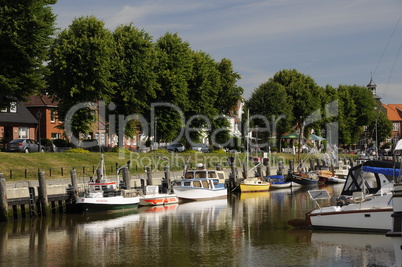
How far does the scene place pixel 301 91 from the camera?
10631 cm

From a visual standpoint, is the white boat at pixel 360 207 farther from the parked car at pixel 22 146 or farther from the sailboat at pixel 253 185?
the parked car at pixel 22 146

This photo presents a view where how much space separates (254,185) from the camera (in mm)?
60875

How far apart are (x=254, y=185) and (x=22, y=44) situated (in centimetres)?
2708

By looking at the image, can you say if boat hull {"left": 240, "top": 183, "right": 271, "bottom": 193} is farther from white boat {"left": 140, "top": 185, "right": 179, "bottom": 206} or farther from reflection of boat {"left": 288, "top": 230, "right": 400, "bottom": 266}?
reflection of boat {"left": 288, "top": 230, "right": 400, "bottom": 266}

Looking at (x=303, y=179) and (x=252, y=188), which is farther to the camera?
(x=303, y=179)

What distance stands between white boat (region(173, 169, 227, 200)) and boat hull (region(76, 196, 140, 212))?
26.6 feet

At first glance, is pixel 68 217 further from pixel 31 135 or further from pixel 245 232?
pixel 31 135

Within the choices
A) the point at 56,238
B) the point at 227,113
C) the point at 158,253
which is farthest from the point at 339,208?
the point at 227,113

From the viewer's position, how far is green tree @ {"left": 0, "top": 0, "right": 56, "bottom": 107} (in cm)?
4878

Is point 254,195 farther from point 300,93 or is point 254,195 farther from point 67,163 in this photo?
point 300,93

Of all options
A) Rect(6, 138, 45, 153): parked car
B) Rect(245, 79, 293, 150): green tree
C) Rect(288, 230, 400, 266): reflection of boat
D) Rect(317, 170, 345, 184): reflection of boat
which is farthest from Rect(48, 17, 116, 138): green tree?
Rect(245, 79, 293, 150): green tree

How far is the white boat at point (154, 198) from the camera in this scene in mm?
46812

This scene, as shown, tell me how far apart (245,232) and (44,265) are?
12829 millimetres

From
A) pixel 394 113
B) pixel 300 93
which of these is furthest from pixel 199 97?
pixel 394 113
